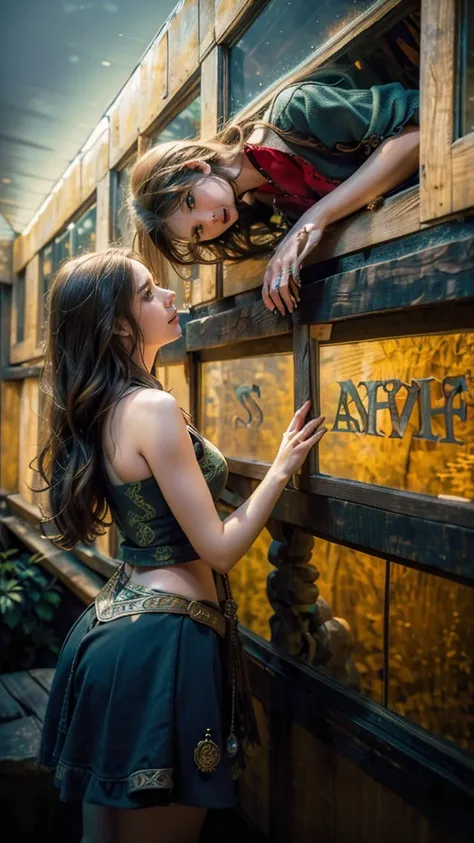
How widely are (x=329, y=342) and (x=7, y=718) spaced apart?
99.7 inches

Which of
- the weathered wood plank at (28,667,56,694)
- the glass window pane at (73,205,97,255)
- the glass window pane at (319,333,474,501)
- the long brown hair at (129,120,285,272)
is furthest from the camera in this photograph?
the glass window pane at (73,205,97,255)

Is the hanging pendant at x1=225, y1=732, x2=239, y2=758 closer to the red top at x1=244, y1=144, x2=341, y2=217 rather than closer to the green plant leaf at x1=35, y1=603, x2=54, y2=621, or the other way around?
the red top at x1=244, y1=144, x2=341, y2=217

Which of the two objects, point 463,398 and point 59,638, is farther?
point 59,638

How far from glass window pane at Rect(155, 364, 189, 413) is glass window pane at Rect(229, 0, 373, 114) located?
48.0 inches

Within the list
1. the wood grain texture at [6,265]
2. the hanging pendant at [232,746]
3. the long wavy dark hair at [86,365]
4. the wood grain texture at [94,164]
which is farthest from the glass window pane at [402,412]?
the wood grain texture at [6,265]

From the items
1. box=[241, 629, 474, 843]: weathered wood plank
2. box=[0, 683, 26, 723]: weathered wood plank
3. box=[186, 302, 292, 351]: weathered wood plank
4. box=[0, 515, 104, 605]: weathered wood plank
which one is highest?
box=[186, 302, 292, 351]: weathered wood plank

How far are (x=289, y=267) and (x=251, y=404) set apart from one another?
0.81 metres

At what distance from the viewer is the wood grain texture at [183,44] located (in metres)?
3.00

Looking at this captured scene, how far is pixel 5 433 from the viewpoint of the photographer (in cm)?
702

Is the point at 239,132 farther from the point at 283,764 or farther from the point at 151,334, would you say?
the point at 283,764

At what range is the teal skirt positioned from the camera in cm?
175

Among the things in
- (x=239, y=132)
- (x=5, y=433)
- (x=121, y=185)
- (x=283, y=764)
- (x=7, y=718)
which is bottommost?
(x=7, y=718)

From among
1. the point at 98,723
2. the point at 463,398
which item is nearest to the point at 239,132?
the point at 463,398

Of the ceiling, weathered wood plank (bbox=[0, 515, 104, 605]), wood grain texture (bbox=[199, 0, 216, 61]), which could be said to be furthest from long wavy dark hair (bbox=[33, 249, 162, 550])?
weathered wood plank (bbox=[0, 515, 104, 605])
